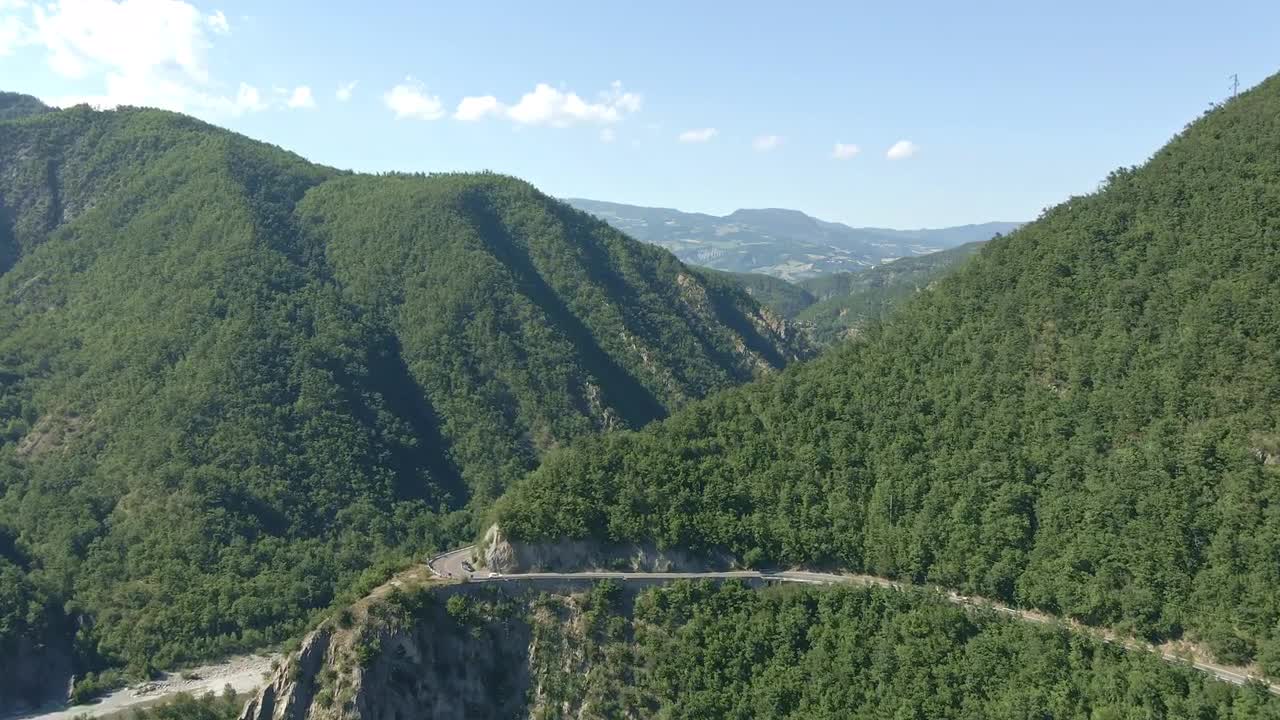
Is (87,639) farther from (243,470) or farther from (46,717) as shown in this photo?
(243,470)

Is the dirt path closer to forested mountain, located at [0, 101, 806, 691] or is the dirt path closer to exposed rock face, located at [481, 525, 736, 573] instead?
forested mountain, located at [0, 101, 806, 691]

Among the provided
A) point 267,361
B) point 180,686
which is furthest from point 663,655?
point 267,361

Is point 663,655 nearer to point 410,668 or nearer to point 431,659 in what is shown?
point 431,659

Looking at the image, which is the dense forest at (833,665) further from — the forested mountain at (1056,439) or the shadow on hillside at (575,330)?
the shadow on hillside at (575,330)

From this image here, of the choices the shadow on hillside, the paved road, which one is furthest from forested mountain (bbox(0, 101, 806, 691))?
the paved road

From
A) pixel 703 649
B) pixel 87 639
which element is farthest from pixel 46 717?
pixel 703 649

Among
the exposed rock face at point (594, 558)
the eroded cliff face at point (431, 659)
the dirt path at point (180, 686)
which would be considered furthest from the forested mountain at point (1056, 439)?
the dirt path at point (180, 686)
